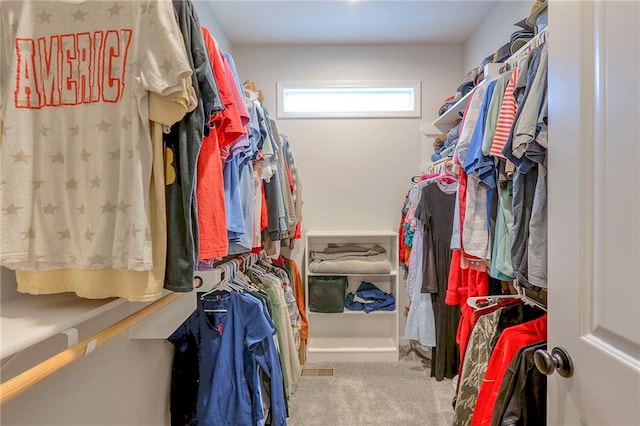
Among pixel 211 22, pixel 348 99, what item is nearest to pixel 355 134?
pixel 348 99

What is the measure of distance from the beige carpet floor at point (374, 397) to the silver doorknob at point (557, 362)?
1412mm

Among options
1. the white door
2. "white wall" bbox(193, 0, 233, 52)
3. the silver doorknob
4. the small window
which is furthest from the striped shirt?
"white wall" bbox(193, 0, 233, 52)

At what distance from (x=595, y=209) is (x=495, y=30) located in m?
2.25

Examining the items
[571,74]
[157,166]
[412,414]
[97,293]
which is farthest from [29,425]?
[412,414]

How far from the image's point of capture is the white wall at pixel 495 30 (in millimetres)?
2090

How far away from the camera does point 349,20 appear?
103 inches

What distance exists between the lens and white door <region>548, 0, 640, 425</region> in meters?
0.58

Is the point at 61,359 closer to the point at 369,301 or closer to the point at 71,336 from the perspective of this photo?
the point at 71,336

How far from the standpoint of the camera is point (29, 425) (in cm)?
82

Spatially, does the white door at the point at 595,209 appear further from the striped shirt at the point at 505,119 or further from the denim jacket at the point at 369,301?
the denim jacket at the point at 369,301

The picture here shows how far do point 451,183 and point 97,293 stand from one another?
2.01 meters

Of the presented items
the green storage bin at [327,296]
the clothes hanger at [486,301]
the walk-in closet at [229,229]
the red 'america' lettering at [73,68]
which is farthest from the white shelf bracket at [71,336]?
the green storage bin at [327,296]

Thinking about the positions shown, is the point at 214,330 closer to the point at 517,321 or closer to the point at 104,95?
the point at 104,95

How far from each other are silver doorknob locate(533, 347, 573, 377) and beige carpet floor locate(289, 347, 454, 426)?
55.6 inches
